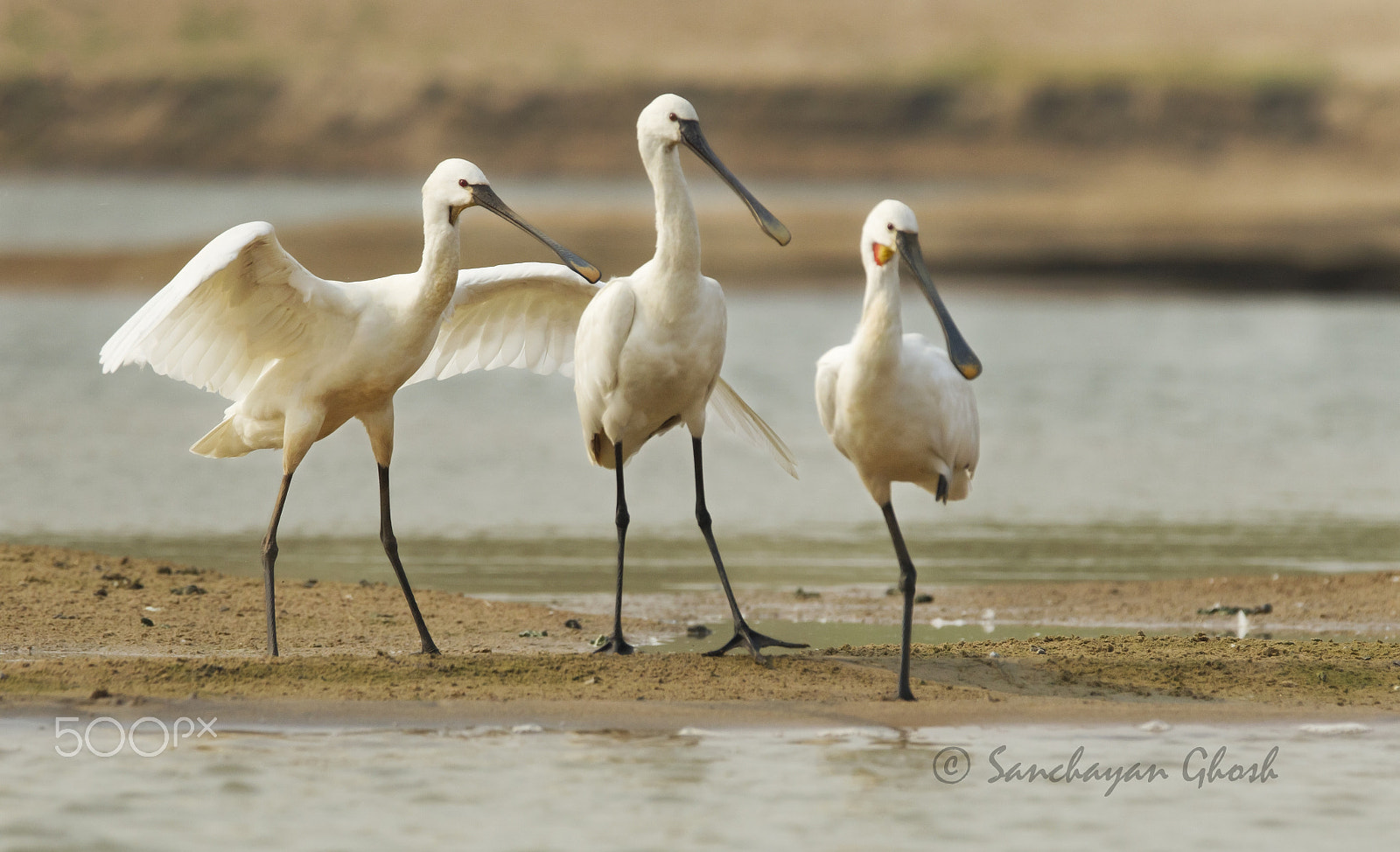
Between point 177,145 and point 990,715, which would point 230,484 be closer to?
point 990,715

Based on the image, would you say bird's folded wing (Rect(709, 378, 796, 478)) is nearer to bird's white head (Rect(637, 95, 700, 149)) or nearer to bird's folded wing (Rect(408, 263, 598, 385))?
bird's folded wing (Rect(408, 263, 598, 385))

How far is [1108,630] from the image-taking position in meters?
10.8

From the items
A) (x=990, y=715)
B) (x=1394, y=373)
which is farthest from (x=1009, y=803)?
(x=1394, y=373)

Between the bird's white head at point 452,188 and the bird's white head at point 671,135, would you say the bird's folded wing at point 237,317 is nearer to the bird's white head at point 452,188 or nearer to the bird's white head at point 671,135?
the bird's white head at point 452,188

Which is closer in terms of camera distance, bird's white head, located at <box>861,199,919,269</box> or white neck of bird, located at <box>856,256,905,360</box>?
white neck of bird, located at <box>856,256,905,360</box>

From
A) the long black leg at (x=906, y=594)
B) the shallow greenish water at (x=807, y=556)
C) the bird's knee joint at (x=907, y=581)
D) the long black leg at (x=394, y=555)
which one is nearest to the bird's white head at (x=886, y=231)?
the long black leg at (x=906, y=594)

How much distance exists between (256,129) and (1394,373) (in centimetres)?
4772

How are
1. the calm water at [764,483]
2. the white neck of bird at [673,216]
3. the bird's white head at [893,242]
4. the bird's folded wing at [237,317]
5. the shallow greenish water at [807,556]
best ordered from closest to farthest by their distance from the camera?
the bird's white head at [893,242] < the bird's folded wing at [237,317] < the white neck of bird at [673,216] < the shallow greenish water at [807,556] < the calm water at [764,483]

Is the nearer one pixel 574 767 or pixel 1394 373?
pixel 574 767

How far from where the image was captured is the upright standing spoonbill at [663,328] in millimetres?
9234

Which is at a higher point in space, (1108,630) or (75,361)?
(75,361)
